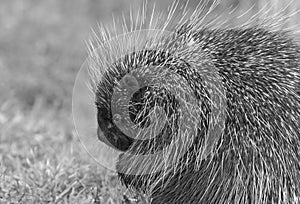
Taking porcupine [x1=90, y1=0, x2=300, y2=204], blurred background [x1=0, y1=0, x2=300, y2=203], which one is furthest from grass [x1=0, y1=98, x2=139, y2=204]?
porcupine [x1=90, y1=0, x2=300, y2=204]

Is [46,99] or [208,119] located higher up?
[208,119]

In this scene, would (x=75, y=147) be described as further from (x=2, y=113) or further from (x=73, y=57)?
(x=73, y=57)

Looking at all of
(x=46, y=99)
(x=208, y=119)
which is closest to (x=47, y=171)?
(x=208, y=119)

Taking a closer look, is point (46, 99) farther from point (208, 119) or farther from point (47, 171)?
point (208, 119)

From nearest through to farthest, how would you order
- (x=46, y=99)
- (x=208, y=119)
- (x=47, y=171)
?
(x=208, y=119) → (x=47, y=171) → (x=46, y=99)

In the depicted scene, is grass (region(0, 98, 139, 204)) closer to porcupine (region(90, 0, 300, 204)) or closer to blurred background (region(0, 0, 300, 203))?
blurred background (region(0, 0, 300, 203))

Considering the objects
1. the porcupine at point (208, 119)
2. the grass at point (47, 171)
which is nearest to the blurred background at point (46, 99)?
the grass at point (47, 171)
